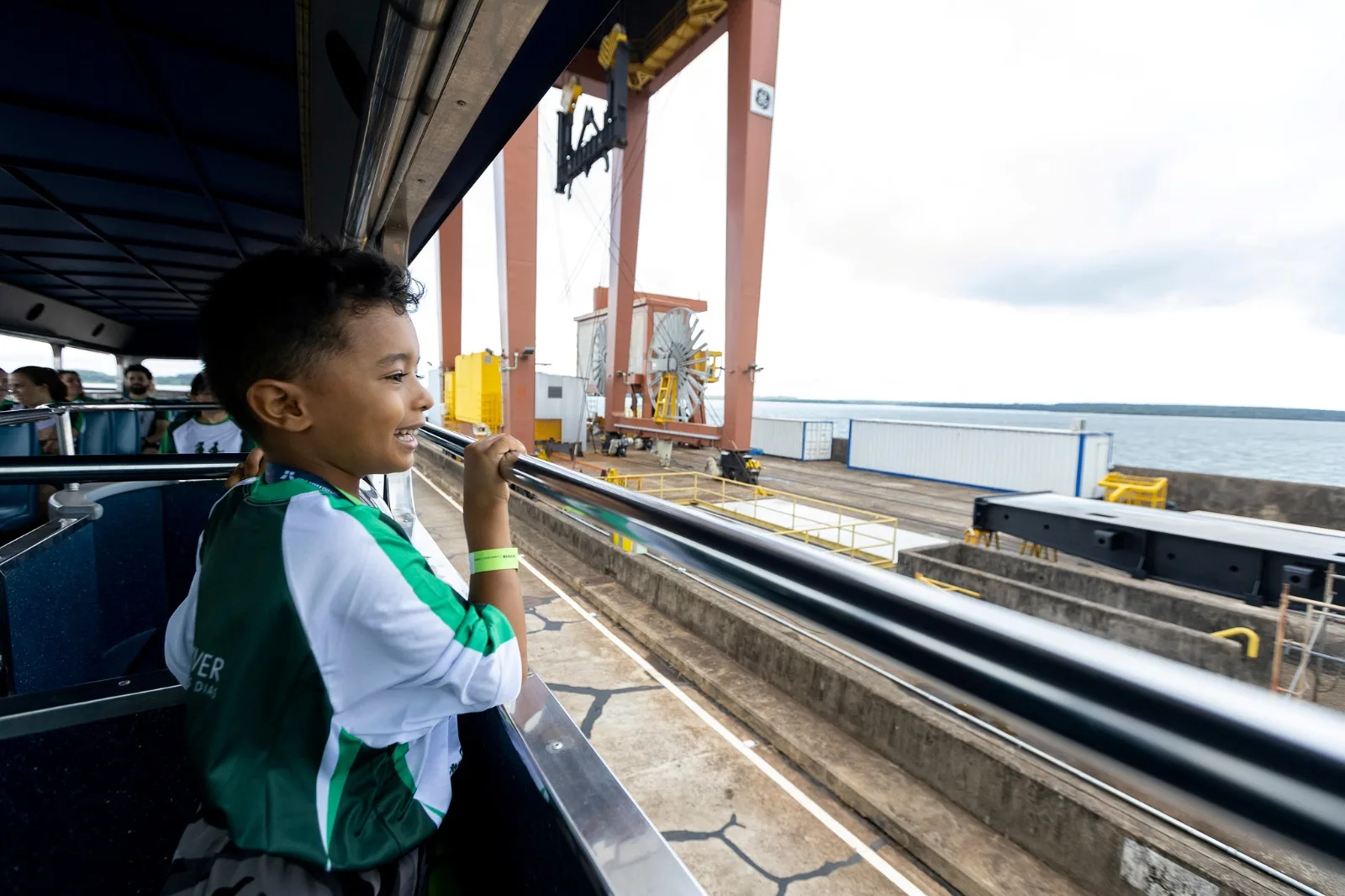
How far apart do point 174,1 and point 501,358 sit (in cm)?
1215

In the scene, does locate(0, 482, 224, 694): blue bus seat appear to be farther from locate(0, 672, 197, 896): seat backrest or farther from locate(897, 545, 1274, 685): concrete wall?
locate(897, 545, 1274, 685): concrete wall

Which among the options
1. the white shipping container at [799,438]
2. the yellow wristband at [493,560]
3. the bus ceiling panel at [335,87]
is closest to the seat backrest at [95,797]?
the yellow wristband at [493,560]

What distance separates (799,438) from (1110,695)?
88.8 feet

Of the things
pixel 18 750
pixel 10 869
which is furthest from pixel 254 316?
pixel 10 869

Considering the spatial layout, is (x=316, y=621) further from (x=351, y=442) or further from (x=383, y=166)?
(x=383, y=166)

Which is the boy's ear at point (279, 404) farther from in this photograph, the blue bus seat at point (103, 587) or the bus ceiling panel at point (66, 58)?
the bus ceiling panel at point (66, 58)

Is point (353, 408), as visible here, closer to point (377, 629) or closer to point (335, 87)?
point (377, 629)

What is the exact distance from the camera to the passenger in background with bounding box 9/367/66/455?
412 cm

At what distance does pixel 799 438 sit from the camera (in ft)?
88.4

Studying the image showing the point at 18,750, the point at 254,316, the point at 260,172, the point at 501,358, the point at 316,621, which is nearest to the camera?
the point at 316,621

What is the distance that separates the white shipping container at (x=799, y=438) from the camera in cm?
2688

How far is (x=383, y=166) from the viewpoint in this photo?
201 centimetres

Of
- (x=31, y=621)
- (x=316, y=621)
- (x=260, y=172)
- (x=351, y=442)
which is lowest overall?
(x=31, y=621)

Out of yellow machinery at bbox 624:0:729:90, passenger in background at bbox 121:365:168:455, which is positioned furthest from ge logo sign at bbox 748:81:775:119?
passenger in background at bbox 121:365:168:455
